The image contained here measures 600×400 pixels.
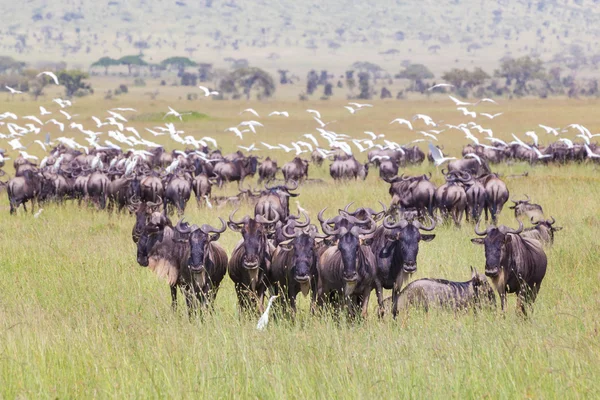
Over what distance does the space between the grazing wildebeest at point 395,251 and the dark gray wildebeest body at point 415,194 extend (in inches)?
338

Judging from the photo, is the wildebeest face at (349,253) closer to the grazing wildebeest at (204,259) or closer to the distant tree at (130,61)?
the grazing wildebeest at (204,259)

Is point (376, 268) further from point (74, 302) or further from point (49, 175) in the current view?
point (49, 175)

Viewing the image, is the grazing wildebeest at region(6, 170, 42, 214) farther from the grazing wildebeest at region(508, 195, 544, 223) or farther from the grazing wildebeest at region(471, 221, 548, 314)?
the grazing wildebeest at region(471, 221, 548, 314)

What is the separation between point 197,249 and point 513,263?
361cm

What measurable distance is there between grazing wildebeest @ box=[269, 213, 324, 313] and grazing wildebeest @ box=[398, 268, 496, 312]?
3.60ft

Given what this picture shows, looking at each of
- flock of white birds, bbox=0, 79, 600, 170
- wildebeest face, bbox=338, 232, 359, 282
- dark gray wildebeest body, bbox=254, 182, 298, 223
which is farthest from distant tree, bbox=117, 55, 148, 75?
wildebeest face, bbox=338, 232, 359, 282

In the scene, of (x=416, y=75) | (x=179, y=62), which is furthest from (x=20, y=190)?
(x=179, y=62)

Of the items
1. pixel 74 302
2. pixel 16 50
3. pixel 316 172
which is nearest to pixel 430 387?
pixel 74 302

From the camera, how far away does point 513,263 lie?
33.6 feet

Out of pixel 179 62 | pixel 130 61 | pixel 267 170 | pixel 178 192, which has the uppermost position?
pixel 178 192

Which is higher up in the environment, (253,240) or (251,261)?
(253,240)

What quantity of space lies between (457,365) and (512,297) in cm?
440

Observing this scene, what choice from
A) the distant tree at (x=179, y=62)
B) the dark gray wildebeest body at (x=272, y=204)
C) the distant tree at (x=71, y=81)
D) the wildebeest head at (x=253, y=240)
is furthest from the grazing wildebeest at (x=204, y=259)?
the distant tree at (x=179, y=62)

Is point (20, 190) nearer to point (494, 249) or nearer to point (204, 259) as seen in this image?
point (204, 259)
